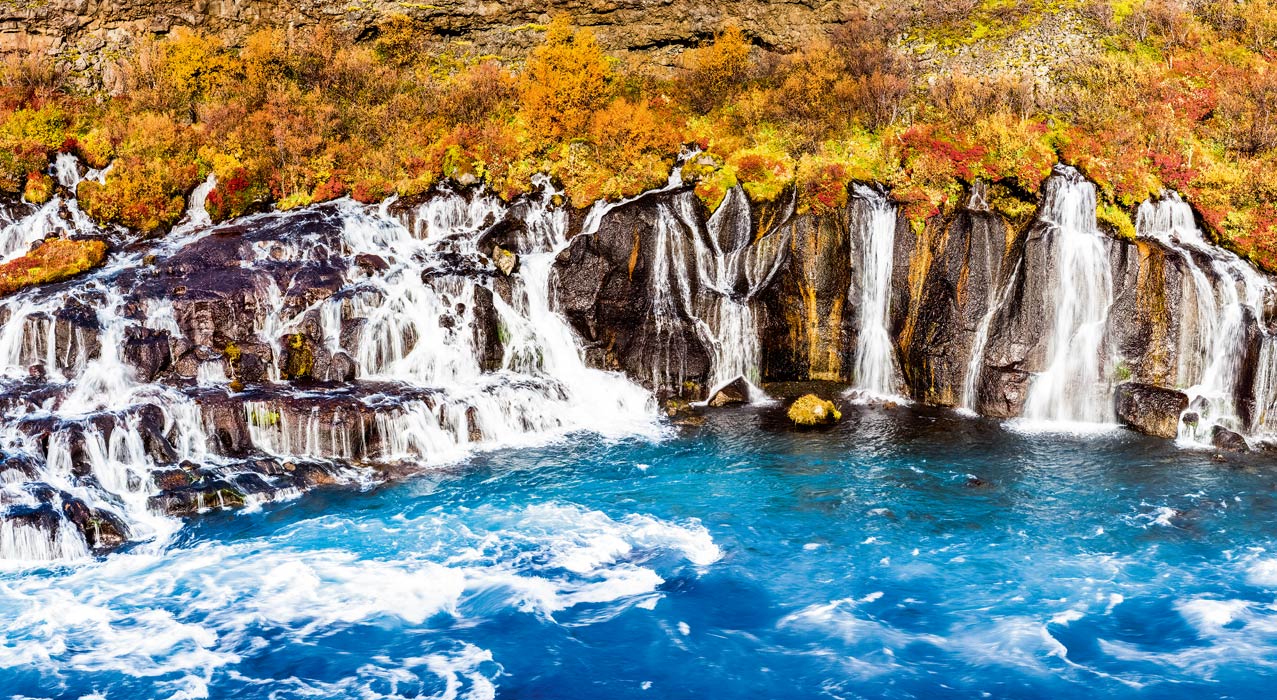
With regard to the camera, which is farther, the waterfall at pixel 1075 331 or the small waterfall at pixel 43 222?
the small waterfall at pixel 43 222

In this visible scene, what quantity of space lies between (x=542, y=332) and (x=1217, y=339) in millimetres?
20585

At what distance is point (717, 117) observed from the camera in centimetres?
4131

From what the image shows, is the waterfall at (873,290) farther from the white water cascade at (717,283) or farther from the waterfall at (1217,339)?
the waterfall at (1217,339)

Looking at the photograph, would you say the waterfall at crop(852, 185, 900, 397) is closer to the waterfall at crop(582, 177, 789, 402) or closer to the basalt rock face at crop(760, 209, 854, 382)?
the basalt rock face at crop(760, 209, 854, 382)

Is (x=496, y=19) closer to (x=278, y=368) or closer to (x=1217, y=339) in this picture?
(x=278, y=368)

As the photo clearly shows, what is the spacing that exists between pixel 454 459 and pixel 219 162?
18959mm

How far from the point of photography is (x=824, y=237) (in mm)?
31641

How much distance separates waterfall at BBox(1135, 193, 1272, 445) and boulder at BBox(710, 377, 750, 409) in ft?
42.4

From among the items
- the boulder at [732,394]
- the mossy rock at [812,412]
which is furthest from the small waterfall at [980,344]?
the boulder at [732,394]

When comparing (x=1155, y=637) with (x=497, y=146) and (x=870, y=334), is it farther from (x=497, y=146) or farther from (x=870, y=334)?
(x=497, y=146)

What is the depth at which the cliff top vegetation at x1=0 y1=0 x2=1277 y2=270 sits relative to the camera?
105ft

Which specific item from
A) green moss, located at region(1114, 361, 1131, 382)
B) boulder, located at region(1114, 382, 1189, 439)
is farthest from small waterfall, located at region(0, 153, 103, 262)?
boulder, located at region(1114, 382, 1189, 439)

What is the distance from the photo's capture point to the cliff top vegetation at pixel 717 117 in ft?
105

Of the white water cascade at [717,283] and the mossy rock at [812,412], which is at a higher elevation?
the white water cascade at [717,283]
